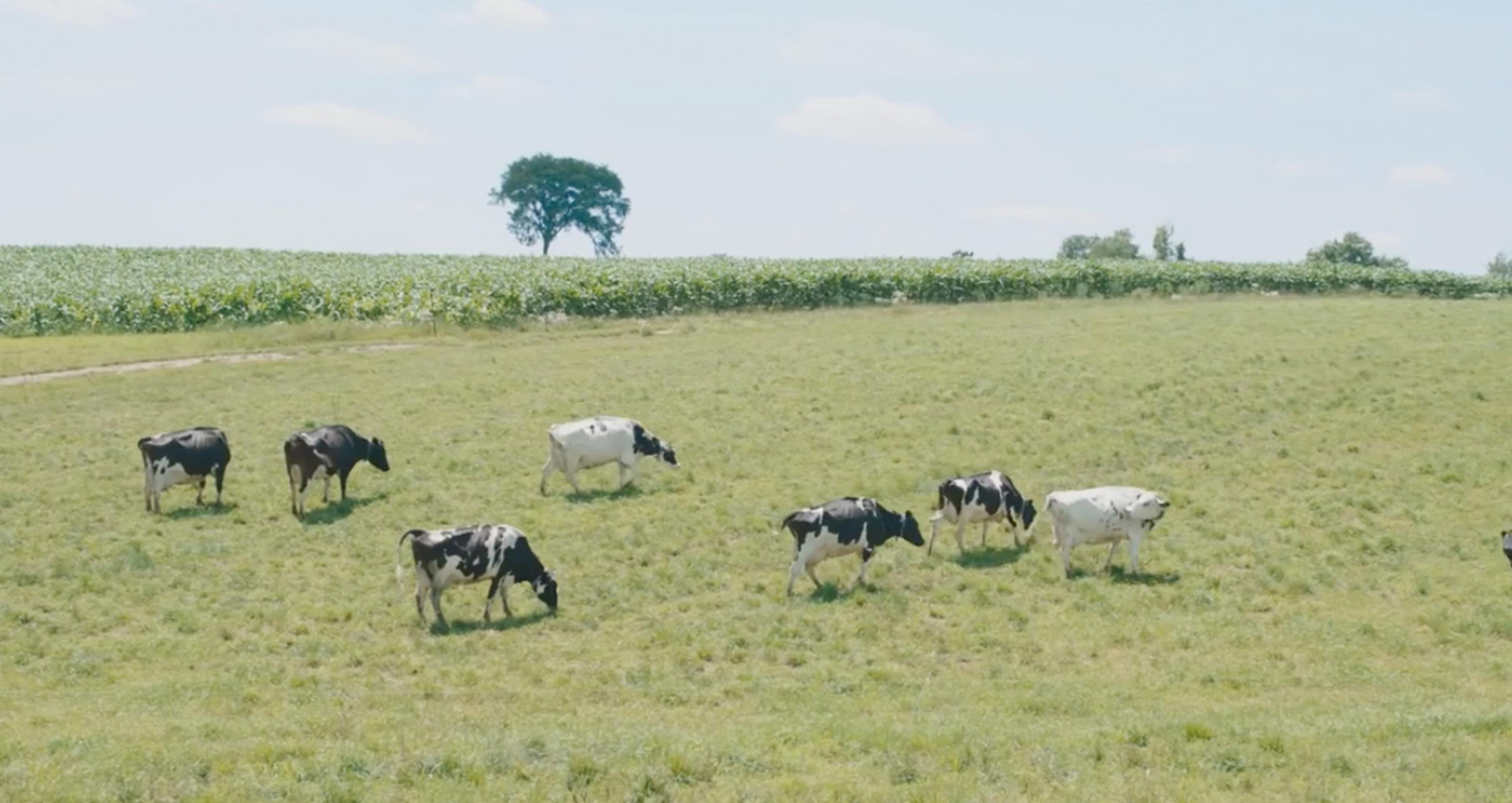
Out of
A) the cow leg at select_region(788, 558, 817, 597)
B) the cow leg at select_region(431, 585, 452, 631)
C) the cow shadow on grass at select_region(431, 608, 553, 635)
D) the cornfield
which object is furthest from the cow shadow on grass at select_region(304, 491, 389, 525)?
the cornfield

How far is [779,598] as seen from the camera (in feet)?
69.8

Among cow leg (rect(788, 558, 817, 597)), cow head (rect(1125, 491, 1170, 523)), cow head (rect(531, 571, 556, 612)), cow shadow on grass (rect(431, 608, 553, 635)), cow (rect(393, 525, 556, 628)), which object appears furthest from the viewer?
cow head (rect(1125, 491, 1170, 523))

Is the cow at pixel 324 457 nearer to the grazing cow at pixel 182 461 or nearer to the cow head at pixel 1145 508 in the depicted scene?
the grazing cow at pixel 182 461

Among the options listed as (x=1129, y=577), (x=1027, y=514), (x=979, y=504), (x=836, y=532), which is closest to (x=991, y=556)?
(x=979, y=504)

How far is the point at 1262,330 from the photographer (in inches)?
1891

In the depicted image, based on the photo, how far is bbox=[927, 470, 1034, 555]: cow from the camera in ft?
78.2

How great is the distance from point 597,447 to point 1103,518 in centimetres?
1007

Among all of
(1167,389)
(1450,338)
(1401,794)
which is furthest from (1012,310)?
(1401,794)

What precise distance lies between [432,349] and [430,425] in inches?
565

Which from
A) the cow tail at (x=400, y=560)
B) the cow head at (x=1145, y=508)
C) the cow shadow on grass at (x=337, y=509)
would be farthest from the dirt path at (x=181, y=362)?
the cow head at (x=1145, y=508)

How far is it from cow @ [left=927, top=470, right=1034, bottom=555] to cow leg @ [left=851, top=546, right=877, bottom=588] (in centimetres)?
190

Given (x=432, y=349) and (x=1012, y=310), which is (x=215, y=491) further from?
(x=1012, y=310)

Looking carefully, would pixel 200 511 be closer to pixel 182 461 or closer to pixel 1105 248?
pixel 182 461

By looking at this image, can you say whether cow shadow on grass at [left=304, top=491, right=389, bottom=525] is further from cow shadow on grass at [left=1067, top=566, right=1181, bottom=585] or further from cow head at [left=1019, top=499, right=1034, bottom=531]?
cow shadow on grass at [left=1067, top=566, right=1181, bottom=585]
